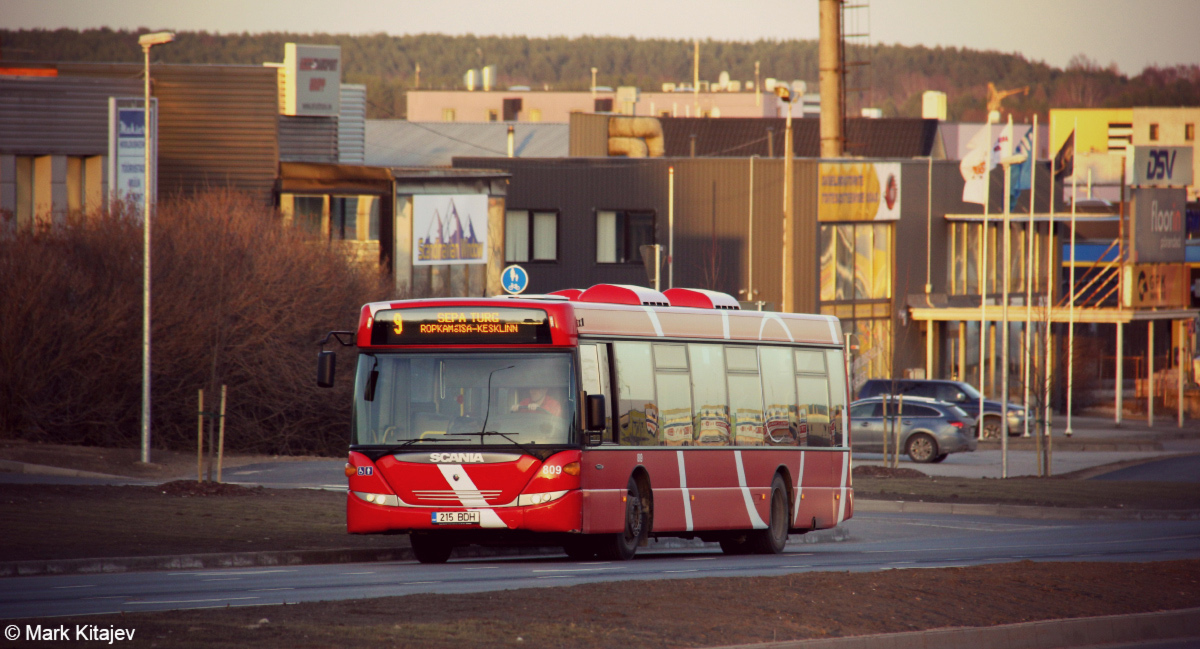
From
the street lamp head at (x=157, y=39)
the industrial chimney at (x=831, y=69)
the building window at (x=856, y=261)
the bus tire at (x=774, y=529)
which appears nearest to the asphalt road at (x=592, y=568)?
the bus tire at (x=774, y=529)

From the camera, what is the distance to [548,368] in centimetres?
1534

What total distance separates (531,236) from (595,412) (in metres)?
43.0

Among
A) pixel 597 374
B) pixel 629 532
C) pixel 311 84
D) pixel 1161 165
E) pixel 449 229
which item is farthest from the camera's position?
pixel 1161 165

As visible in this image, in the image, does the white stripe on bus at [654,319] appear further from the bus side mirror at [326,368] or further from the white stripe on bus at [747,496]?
the bus side mirror at [326,368]

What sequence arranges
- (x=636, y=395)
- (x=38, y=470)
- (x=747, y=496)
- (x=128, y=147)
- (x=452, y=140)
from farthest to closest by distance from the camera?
(x=452, y=140) < (x=128, y=147) < (x=38, y=470) < (x=747, y=496) < (x=636, y=395)

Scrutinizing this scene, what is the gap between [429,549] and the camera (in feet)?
54.5

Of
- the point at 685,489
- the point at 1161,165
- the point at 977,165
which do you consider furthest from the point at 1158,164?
the point at 685,489

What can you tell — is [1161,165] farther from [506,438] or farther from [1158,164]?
[506,438]

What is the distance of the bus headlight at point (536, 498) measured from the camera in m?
15.0

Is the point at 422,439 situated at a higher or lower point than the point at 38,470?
higher

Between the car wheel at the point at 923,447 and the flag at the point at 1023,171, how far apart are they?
32.7 feet

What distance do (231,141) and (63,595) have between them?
32997mm

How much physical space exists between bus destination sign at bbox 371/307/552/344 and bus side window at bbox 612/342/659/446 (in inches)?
44.1

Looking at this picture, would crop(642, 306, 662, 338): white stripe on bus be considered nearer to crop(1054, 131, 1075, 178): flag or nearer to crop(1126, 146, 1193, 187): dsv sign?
crop(1054, 131, 1075, 178): flag
